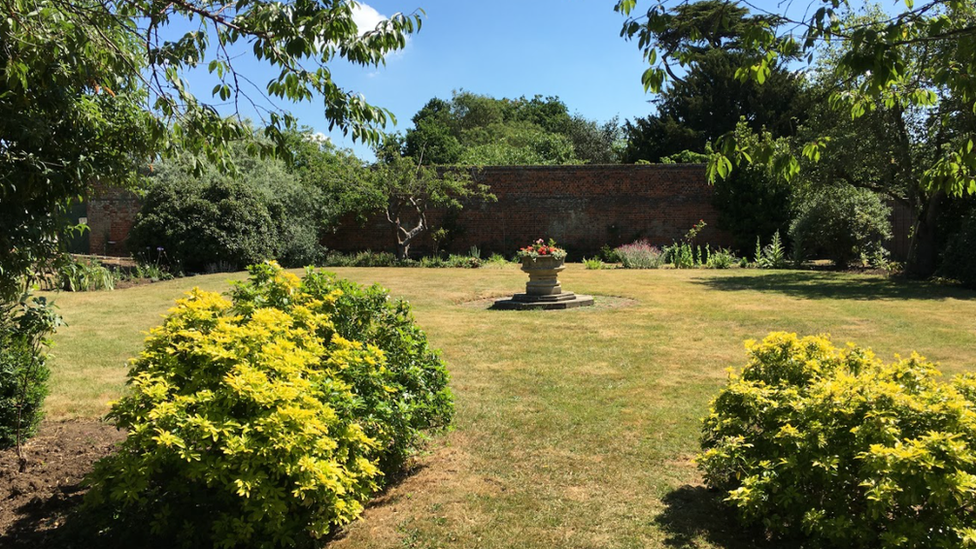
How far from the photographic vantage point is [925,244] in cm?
1516

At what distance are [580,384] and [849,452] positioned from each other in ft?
11.3

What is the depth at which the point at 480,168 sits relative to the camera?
22.2m

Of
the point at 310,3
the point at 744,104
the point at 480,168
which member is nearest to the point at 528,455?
the point at 310,3

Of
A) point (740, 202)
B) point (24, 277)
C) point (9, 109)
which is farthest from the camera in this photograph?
point (740, 202)

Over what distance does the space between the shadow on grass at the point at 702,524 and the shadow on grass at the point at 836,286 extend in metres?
9.66

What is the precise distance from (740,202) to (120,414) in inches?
827

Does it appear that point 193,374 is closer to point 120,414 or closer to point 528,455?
point 120,414

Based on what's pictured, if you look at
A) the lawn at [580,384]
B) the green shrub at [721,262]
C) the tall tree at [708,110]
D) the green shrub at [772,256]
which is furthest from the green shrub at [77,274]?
the tall tree at [708,110]

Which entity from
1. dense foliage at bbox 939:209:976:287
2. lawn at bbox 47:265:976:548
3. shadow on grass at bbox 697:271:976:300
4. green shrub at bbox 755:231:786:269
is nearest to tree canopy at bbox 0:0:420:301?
lawn at bbox 47:265:976:548

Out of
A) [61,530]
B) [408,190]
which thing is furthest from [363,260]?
[61,530]

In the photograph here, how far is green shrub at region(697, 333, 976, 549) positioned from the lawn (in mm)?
432

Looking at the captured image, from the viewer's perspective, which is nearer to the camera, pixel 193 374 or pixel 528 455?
pixel 193 374

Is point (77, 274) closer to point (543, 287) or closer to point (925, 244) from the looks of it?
point (543, 287)

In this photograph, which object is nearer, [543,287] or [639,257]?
[543,287]
